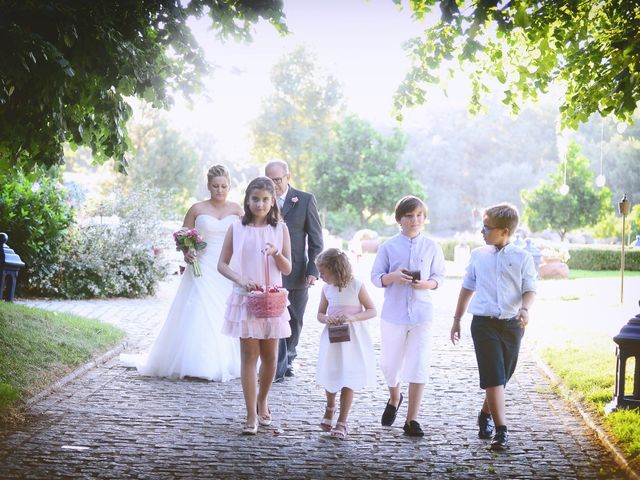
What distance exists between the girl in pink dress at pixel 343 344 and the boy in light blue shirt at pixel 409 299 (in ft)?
0.63

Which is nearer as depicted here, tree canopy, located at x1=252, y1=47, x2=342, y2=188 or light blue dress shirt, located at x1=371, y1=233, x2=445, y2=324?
light blue dress shirt, located at x1=371, y1=233, x2=445, y2=324

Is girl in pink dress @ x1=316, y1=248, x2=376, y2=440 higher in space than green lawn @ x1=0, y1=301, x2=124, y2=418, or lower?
higher

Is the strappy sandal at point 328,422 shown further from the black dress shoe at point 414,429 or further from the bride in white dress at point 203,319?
the bride in white dress at point 203,319

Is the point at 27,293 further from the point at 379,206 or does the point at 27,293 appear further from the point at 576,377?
the point at 379,206

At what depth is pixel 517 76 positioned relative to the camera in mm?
10453

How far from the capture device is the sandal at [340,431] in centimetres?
646

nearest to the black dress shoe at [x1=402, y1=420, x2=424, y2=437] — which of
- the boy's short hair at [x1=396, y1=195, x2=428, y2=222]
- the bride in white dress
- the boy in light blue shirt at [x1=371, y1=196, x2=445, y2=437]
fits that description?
the boy in light blue shirt at [x1=371, y1=196, x2=445, y2=437]

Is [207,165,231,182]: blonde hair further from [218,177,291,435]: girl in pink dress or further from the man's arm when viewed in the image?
[218,177,291,435]: girl in pink dress

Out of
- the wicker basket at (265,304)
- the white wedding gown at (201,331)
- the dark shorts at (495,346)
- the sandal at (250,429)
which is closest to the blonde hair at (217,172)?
the white wedding gown at (201,331)

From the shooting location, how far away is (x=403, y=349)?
6.76m

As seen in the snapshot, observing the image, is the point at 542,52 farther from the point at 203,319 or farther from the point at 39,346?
the point at 39,346

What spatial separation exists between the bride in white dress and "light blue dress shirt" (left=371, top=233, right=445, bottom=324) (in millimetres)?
2687

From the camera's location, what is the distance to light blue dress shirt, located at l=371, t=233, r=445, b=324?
6668 mm

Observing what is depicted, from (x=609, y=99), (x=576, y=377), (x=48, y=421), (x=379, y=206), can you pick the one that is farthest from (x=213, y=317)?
(x=379, y=206)
